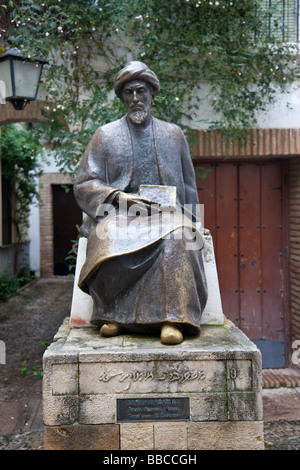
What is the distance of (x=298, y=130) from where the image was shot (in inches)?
209

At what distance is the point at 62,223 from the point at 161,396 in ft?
33.7

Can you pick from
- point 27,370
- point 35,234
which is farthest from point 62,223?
point 27,370

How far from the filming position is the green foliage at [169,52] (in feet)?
16.7

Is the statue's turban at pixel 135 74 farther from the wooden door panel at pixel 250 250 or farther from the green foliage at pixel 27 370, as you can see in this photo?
the green foliage at pixel 27 370

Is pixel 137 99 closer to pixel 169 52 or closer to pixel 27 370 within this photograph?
pixel 169 52

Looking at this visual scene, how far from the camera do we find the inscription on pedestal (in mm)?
2838

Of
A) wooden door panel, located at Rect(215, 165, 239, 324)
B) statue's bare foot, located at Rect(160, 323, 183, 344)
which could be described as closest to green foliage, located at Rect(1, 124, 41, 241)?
wooden door panel, located at Rect(215, 165, 239, 324)

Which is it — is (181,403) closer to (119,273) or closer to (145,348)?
(145,348)

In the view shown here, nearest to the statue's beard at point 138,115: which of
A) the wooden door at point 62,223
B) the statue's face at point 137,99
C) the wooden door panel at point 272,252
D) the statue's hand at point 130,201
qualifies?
the statue's face at point 137,99

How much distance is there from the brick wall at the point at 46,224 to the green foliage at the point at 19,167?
0.53 m

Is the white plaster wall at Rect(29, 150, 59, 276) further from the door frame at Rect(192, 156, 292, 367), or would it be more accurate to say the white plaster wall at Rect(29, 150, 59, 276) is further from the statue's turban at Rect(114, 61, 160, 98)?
the statue's turban at Rect(114, 61, 160, 98)

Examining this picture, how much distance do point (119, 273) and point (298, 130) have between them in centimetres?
308

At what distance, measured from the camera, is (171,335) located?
116 inches

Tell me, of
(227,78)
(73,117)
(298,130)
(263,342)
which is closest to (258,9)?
(227,78)
